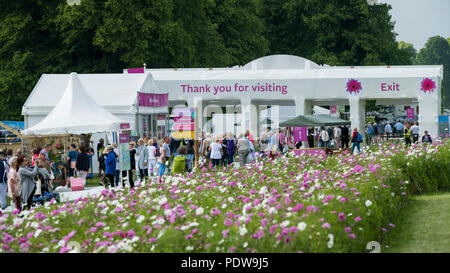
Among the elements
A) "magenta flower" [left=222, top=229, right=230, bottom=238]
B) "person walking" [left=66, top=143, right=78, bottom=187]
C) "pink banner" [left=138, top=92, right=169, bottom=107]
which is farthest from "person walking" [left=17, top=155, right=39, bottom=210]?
"pink banner" [left=138, top=92, right=169, bottom=107]

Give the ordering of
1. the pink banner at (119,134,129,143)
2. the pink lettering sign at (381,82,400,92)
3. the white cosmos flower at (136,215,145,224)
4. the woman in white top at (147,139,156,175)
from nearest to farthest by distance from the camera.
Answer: the white cosmos flower at (136,215,145,224) → the pink banner at (119,134,129,143) → the woman in white top at (147,139,156,175) → the pink lettering sign at (381,82,400,92)

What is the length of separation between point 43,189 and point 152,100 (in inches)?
444

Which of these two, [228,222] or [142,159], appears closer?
[228,222]

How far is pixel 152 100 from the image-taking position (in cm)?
2903

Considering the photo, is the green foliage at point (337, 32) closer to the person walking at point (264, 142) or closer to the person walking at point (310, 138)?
the person walking at point (310, 138)

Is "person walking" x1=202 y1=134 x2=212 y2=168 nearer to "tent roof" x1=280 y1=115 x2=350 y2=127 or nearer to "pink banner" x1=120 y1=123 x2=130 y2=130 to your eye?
"tent roof" x1=280 y1=115 x2=350 y2=127

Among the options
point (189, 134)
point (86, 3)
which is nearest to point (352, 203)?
point (189, 134)

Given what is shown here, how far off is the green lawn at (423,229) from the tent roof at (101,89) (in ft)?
48.7

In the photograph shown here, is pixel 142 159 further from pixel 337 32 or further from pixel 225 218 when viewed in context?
pixel 337 32

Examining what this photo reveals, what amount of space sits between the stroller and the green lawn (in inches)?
322

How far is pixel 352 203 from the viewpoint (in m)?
8.88

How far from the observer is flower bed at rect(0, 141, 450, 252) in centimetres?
738

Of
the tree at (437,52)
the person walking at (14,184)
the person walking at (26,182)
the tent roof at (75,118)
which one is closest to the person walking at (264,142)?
the tent roof at (75,118)

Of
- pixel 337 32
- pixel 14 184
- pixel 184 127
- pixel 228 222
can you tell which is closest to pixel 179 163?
pixel 14 184
